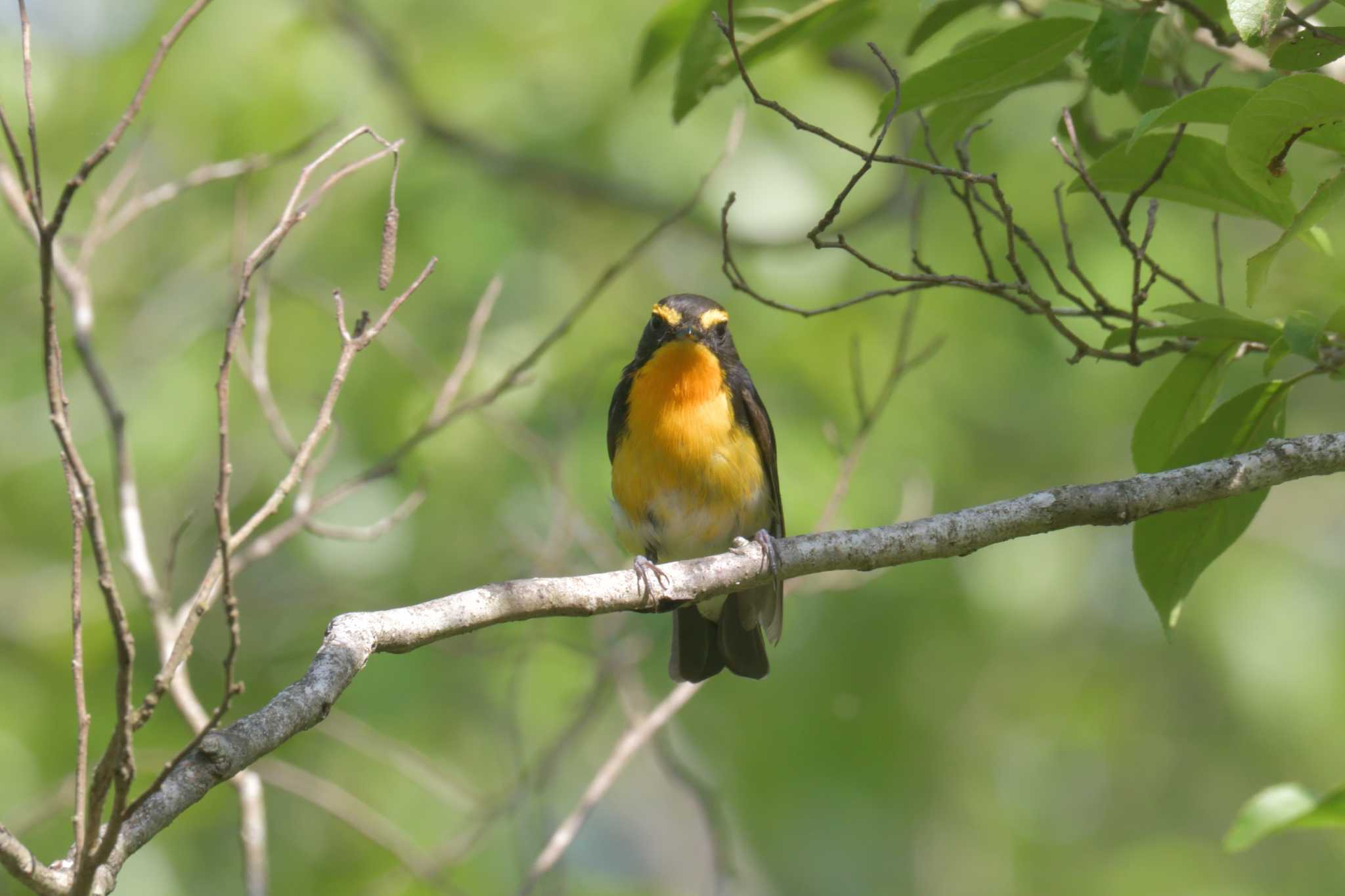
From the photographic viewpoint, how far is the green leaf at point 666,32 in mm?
4133

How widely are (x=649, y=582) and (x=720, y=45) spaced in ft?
5.69

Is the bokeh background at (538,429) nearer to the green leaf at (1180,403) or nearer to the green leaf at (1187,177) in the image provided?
the green leaf at (1180,403)

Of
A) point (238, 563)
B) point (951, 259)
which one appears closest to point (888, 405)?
point (951, 259)

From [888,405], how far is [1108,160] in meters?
3.94

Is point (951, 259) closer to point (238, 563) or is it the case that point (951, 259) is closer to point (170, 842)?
point (238, 563)

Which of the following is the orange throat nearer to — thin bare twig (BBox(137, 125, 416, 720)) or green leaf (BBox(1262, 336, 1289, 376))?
thin bare twig (BBox(137, 125, 416, 720))

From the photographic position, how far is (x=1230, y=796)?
38.7ft

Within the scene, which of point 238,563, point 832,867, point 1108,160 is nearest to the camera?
point 1108,160

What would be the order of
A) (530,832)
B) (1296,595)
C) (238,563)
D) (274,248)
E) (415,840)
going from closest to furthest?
(274,248)
(238,563)
(530,832)
(1296,595)
(415,840)

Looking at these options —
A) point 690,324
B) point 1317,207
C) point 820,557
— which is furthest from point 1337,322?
point 690,324

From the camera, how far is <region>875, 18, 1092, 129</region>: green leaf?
3402 millimetres

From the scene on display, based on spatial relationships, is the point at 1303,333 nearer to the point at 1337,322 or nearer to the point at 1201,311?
the point at 1337,322

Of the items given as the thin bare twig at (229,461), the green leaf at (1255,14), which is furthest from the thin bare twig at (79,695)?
the green leaf at (1255,14)

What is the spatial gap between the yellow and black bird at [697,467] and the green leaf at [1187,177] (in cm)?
246
